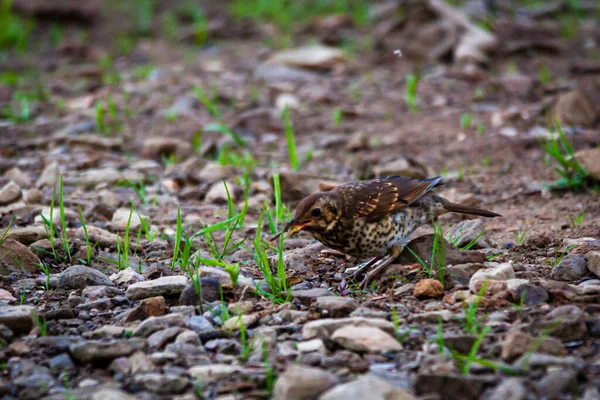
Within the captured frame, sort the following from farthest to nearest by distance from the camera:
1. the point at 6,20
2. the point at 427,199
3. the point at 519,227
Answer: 1. the point at 6,20
2. the point at 519,227
3. the point at 427,199

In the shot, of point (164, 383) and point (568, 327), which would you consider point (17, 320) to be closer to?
point (164, 383)

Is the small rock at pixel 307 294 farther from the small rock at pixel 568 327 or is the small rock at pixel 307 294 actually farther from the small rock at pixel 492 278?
the small rock at pixel 568 327

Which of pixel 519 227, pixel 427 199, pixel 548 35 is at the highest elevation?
pixel 548 35

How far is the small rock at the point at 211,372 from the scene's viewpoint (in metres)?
3.69

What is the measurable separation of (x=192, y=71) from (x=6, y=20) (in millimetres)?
3907

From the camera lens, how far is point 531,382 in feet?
11.2

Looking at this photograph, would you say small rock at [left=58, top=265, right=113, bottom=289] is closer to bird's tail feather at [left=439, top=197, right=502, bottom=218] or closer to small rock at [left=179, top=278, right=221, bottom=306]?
small rock at [left=179, top=278, right=221, bottom=306]

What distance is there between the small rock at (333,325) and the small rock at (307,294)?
17.1 inches

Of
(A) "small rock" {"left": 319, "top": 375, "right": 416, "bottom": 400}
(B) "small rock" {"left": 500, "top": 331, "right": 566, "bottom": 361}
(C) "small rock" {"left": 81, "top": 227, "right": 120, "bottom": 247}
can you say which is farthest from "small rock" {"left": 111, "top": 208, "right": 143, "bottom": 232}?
(B) "small rock" {"left": 500, "top": 331, "right": 566, "bottom": 361}

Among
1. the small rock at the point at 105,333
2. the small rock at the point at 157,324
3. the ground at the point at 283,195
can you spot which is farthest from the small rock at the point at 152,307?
the small rock at the point at 105,333

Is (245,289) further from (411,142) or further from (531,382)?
(411,142)

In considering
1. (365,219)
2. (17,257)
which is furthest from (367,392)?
(17,257)

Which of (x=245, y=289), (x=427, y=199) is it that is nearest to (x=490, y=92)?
(x=427, y=199)

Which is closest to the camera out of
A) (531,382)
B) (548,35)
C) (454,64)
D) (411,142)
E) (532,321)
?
(531,382)
